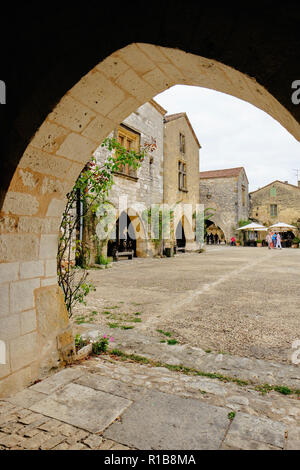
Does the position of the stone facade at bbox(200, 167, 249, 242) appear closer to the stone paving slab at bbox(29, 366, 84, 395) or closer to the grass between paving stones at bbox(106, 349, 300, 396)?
the grass between paving stones at bbox(106, 349, 300, 396)

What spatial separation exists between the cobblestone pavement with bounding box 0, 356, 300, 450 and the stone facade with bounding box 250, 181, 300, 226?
92.3 feet

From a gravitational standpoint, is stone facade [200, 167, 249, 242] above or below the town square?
above

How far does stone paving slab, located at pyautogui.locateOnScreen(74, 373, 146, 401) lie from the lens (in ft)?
5.38

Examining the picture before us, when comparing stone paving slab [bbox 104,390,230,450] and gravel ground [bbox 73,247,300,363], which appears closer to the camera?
stone paving slab [bbox 104,390,230,450]

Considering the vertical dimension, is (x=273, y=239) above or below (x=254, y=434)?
above

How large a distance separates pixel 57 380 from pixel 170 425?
84 centimetres

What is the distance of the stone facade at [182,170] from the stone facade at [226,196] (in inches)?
373

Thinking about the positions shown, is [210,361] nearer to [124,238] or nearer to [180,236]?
[124,238]

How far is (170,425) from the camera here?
1.35m

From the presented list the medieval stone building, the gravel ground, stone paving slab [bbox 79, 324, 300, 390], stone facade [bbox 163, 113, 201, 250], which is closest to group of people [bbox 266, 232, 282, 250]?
stone facade [bbox 163, 113, 201, 250]

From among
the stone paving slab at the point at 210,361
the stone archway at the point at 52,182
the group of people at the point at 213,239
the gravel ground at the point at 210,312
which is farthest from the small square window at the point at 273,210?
the stone archway at the point at 52,182

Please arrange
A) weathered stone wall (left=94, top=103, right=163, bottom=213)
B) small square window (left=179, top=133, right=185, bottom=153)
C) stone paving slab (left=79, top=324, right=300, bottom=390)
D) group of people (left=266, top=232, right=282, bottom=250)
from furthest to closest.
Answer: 1. group of people (left=266, top=232, right=282, bottom=250)
2. small square window (left=179, top=133, right=185, bottom=153)
3. weathered stone wall (left=94, top=103, right=163, bottom=213)
4. stone paving slab (left=79, top=324, right=300, bottom=390)

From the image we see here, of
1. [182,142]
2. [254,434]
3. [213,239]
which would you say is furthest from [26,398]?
[213,239]

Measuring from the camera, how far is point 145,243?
37.3 feet
